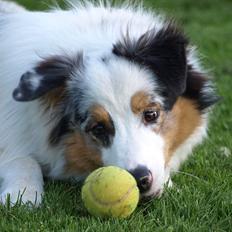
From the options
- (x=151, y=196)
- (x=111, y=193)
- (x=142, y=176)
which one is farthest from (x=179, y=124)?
(x=111, y=193)

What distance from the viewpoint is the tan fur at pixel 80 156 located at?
4676mm

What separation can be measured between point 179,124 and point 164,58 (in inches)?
22.4

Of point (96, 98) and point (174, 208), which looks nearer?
point (174, 208)

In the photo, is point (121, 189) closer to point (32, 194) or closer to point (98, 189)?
point (98, 189)

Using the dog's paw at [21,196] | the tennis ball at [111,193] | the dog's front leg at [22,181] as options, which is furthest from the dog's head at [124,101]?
the dog's paw at [21,196]

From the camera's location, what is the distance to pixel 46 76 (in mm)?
4602

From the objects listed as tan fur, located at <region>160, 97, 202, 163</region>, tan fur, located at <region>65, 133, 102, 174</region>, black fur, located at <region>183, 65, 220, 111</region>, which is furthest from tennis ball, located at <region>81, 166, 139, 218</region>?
black fur, located at <region>183, 65, 220, 111</region>

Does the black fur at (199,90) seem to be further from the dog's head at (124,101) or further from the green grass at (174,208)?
the green grass at (174,208)

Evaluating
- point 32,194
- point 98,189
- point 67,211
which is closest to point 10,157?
point 32,194

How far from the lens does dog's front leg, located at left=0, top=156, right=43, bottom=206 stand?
4.48 metres

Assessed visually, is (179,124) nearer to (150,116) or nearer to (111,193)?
(150,116)

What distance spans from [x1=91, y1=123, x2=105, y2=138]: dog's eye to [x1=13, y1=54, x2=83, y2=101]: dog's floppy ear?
42 cm

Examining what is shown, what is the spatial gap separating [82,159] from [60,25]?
118 cm

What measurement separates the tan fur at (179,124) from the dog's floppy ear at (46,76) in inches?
30.4
